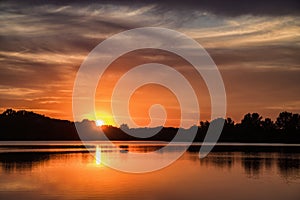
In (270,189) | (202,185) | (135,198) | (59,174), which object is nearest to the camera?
(135,198)

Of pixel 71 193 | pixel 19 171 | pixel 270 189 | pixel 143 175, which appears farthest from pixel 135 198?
pixel 19 171

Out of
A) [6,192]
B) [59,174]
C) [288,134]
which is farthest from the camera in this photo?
[288,134]

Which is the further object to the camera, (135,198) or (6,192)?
(6,192)

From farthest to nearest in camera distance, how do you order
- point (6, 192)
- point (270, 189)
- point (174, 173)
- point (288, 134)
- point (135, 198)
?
point (288, 134) → point (174, 173) → point (270, 189) → point (6, 192) → point (135, 198)

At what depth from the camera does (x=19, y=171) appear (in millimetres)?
44281

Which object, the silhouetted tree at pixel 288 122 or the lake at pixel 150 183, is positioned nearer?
the lake at pixel 150 183

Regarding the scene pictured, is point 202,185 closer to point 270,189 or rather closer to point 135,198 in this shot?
point 270,189

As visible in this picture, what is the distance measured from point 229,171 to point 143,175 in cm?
1046

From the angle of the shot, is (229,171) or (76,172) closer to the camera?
(76,172)

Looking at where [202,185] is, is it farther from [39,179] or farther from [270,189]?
[39,179]

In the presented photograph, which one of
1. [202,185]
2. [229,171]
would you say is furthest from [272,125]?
[202,185]

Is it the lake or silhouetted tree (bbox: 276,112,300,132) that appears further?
silhouetted tree (bbox: 276,112,300,132)

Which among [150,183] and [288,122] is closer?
[150,183]

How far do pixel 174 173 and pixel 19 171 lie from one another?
50.2ft
